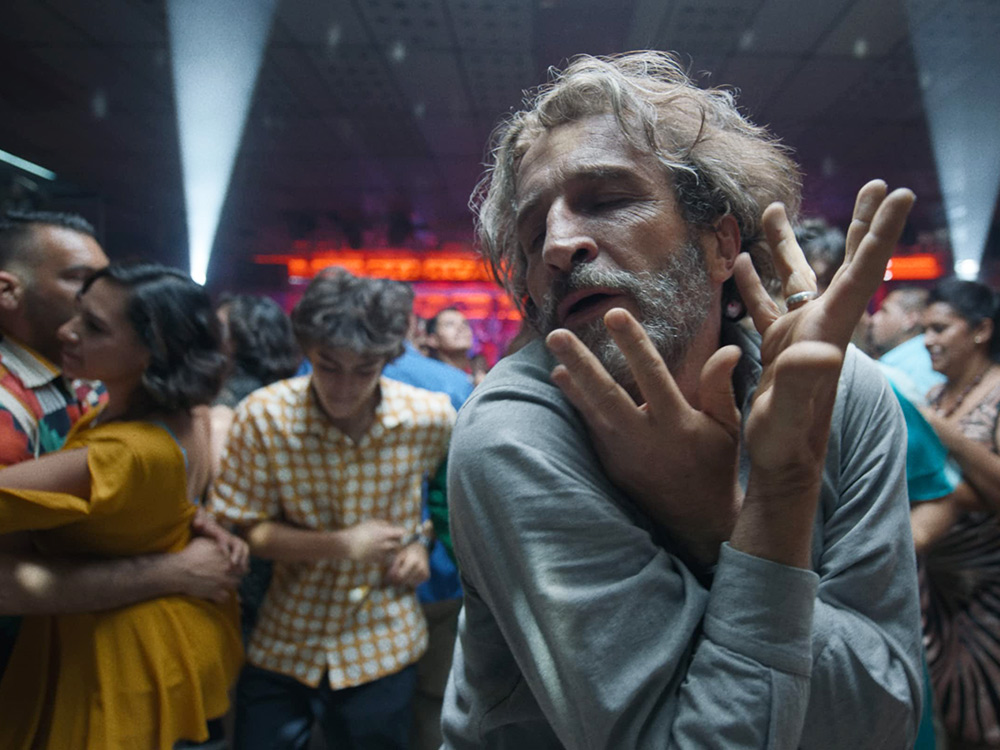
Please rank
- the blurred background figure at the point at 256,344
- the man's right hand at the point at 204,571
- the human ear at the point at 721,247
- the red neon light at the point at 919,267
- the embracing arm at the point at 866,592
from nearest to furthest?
the embracing arm at the point at 866,592 < the human ear at the point at 721,247 < the man's right hand at the point at 204,571 < the blurred background figure at the point at 256,344 < the red neon light at the point at 919,267

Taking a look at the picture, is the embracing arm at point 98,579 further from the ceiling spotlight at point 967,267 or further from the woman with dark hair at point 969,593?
the ceiling spotlight at point 967,267

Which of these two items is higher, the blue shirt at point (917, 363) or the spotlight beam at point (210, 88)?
the spotlight beam at point (210, 88)

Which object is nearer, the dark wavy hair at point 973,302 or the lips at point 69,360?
the lips at point 69,360

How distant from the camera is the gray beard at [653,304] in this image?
2.92 feet

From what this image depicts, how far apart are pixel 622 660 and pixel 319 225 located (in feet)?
23.4

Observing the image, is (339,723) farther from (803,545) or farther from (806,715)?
(803,545)

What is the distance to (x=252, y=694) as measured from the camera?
180cm

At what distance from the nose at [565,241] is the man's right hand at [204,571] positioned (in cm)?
128

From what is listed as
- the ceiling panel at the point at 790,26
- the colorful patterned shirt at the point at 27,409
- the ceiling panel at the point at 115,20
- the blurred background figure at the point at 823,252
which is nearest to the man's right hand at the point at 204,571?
the colorful patterned shirt at the point at 27,409

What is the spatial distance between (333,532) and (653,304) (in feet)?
4.26

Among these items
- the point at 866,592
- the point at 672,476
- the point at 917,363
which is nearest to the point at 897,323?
the point at 917,363

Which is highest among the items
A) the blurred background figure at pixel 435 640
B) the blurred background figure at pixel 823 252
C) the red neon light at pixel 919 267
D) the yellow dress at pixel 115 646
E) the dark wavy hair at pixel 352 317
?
the red neon light at pixel 919 267

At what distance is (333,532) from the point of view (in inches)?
71.9

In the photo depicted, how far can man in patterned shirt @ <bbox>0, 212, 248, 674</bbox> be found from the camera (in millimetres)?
1396
